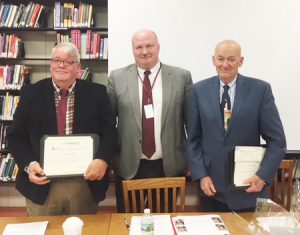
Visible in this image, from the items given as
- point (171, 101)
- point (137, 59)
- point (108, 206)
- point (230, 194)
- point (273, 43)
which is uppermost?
point (273, 43)

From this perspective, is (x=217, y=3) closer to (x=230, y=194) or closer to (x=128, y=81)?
(x=128, y=81)

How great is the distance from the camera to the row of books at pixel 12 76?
406 centimetres

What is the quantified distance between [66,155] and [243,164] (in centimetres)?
105

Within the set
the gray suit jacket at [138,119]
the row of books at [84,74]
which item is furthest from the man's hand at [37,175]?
the row of books at [84,74]

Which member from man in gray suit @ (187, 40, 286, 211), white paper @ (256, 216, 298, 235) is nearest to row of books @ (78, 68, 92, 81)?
man in gray suit @ (187, 40, 286, 211)

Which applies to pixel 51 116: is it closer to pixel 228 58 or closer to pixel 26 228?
pixel 26 228

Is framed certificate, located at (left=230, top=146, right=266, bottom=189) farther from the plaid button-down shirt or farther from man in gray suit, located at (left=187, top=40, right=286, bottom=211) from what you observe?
the plaid button-down shirt

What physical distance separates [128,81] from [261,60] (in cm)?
180

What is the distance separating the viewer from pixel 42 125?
2146 mm

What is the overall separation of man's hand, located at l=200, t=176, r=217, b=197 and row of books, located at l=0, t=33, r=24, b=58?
2956 mm

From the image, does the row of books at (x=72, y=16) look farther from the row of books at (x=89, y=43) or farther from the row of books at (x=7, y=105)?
the row of books at (x=7, y=105)

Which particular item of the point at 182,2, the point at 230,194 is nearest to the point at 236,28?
the point at 182,2

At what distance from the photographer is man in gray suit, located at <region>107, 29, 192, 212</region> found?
246 centimetres

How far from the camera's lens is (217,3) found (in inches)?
142
